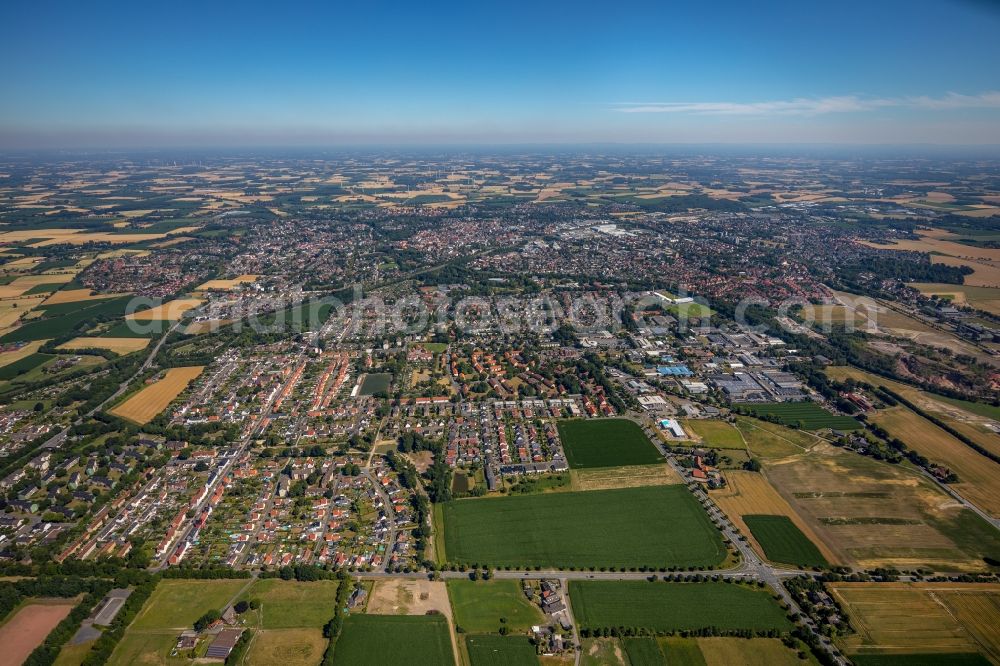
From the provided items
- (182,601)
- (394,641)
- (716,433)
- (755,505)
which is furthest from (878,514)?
(182,601)

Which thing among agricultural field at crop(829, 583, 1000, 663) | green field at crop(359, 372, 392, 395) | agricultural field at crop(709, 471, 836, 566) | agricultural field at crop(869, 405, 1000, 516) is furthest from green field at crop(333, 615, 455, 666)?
agricultural field at crop(869, 405, 1000, 516)

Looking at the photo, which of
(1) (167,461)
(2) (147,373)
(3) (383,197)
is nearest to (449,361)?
(1) (167,461)

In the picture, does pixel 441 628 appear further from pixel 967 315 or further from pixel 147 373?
pixel 967 315

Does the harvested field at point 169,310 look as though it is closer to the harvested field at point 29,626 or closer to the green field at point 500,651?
the harvested field at point 29,626

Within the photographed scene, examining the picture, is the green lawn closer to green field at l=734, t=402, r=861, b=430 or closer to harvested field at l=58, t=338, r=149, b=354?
harvested field at l=58, t=338, r=149, b=354

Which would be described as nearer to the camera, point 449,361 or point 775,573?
point 775,573

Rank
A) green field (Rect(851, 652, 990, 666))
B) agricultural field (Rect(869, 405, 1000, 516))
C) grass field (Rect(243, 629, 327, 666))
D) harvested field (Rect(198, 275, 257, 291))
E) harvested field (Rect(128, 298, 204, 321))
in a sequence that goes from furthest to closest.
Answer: harvested field (Rect(198, 275, 257, 291))
harvested field (Rect(128, 298, 204, 321))
agricultural field (Rect(869, 405, 1000, 516))
grass field (Rect(243, 629, 327, 666))
green field (Rect(851, 652, 990, 666))
